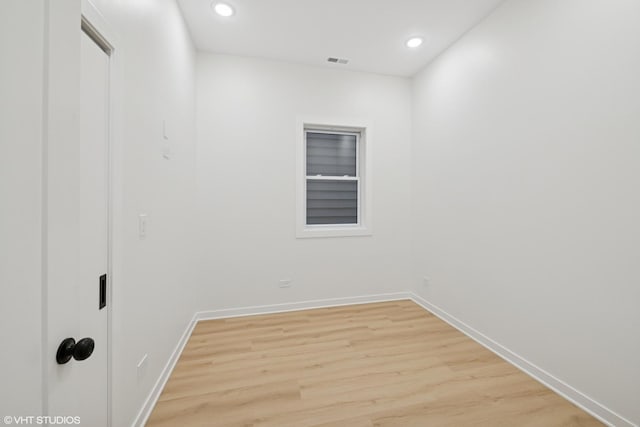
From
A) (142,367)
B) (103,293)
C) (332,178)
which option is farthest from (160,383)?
(332,178)

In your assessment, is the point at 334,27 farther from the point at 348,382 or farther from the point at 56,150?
the point at 348,382

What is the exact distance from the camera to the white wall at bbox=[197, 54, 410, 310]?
2.80m

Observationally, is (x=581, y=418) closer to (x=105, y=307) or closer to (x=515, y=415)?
(x=515, y=415)

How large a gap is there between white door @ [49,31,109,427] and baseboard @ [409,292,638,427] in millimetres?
2648

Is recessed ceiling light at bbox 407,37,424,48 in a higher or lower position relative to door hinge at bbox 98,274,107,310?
higher

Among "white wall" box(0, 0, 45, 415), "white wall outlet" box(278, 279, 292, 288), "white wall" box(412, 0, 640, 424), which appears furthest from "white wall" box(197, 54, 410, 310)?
"white wall" box(0, 0, 45, 415)

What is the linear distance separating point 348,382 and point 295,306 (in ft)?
4.31

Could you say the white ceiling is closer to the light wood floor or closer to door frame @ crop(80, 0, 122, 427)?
door frame @ crop(80, 0, 122, 427)

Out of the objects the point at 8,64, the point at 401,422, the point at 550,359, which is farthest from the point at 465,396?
the point at 8,64

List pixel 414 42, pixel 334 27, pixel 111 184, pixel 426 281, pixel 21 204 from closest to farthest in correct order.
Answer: pixel 21 204
pixel 111 184
pixel 334 27
pixel 414 42
pixel 426 281

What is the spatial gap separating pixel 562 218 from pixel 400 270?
1.88 m

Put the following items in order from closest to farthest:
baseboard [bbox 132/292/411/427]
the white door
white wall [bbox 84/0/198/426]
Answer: the white door → white wall [bbox 84/0/198/426] → baseboard [bbox 132/292/411/427]

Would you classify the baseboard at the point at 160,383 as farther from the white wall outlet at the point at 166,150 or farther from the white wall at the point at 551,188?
the white wall at the point at 551,188

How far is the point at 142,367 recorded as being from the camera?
4.91 ft
